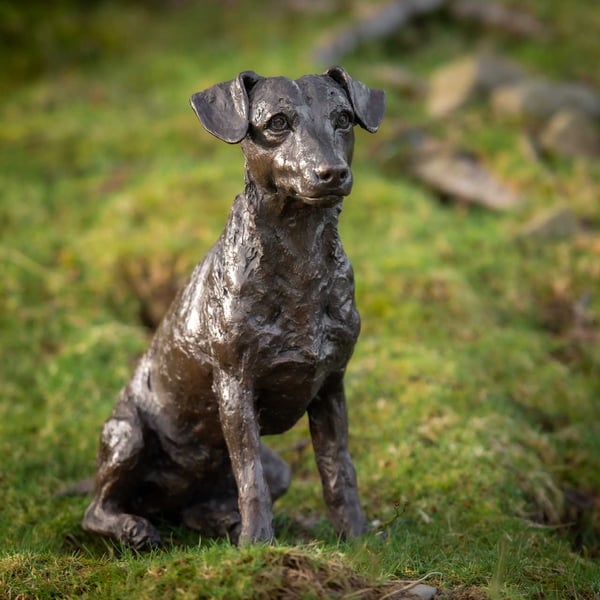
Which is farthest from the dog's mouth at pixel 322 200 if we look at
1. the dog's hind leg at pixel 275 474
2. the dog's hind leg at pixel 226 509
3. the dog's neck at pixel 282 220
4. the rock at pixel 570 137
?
the rock at pixel 570 137

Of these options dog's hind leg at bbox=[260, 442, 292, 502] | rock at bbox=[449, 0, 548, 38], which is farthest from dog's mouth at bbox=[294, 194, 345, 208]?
rock at bbox=[449, 0, 548, 38]

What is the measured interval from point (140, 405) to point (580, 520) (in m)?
2.90

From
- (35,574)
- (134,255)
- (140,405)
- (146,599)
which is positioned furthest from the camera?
(134,255)

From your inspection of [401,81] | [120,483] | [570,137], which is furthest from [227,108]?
[401,81]

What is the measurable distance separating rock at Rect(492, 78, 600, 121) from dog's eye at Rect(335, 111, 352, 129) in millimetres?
7721

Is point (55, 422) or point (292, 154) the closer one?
point (292, 154)

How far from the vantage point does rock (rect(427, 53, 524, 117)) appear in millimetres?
11594

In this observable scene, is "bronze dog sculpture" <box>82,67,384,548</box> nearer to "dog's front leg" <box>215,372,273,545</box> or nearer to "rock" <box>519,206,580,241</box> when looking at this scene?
"dog's front leg" <box>215,372,273,545</box>

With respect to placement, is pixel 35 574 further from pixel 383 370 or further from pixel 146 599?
pixel 383 370

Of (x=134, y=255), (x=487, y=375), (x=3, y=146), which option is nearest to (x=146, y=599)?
(x=487, y=375)

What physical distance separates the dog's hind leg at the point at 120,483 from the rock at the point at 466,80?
781cm

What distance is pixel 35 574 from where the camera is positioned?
13.4 feet

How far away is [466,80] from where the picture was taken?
1173 centimetres

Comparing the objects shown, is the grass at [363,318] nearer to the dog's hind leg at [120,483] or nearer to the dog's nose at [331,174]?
the dog's hind leg at [120,483]
